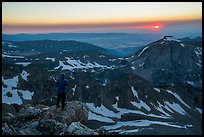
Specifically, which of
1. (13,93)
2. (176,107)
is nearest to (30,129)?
(13,93)

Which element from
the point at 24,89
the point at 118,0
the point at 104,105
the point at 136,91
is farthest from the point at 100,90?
the point at 118,0

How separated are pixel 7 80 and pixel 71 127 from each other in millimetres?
102285

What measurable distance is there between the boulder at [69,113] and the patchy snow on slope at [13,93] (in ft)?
260

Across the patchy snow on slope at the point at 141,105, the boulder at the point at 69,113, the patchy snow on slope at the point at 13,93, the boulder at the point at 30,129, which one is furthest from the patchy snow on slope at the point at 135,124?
the boulder at the point at 30,129

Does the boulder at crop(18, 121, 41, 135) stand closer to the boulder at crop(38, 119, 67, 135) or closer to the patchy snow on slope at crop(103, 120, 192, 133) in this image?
the boulder at crop(38, 119, 67, 135)

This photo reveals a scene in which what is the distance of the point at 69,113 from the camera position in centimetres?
2220

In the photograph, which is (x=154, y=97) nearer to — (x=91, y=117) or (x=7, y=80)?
(x=91, y=117)

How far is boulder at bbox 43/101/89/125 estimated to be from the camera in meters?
21.5

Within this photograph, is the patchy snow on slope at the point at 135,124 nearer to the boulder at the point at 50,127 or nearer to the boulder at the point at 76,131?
the boulder at the point at 50,127

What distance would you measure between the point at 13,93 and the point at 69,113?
9008 centimetres

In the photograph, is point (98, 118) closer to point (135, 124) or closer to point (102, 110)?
point (102, 110)

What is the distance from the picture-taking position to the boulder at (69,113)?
845 inches

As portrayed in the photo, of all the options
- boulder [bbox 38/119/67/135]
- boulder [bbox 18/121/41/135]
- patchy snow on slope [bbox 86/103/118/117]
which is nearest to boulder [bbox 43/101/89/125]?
boulder [bbox 18/121/41/135]

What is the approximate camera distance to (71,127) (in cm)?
1834
